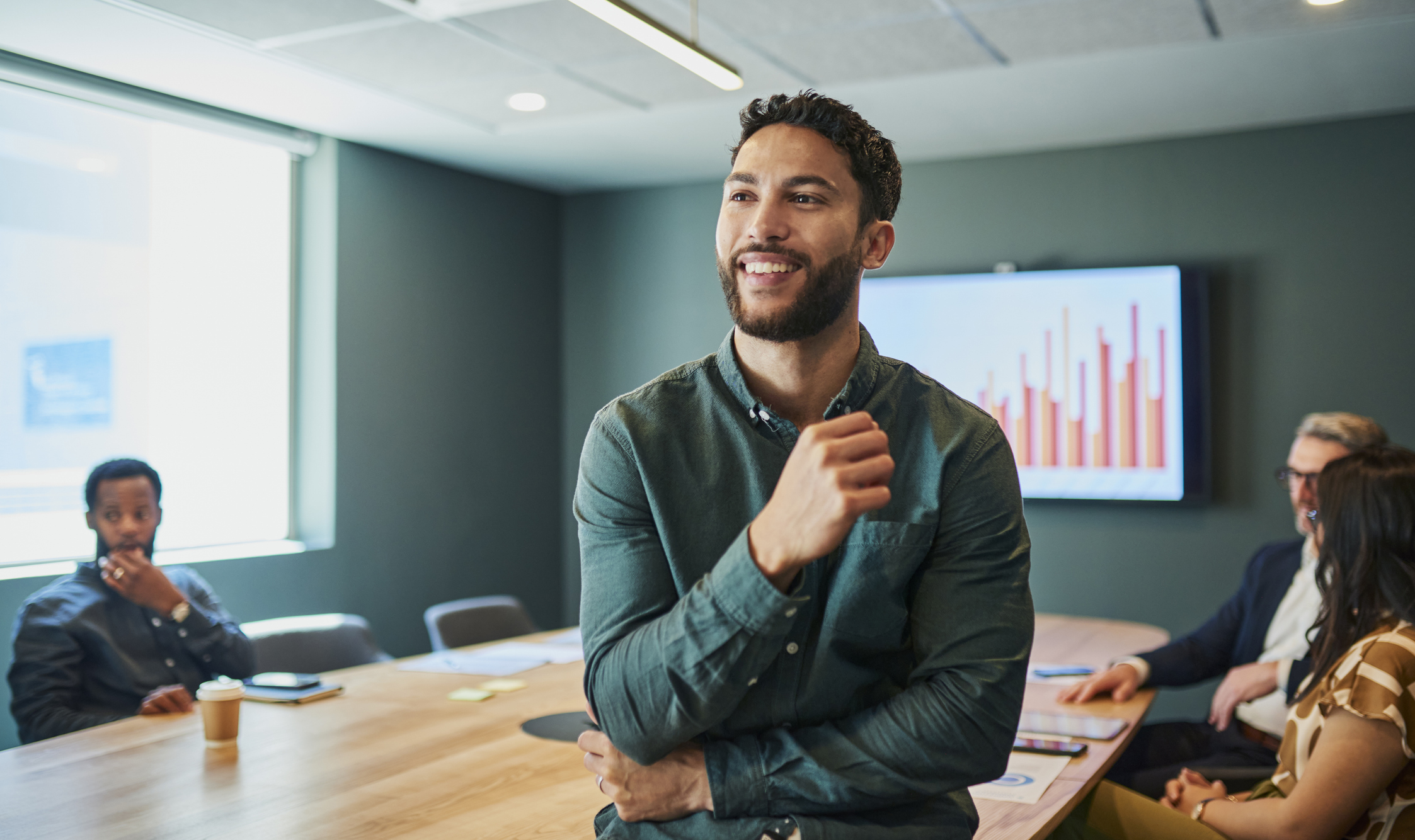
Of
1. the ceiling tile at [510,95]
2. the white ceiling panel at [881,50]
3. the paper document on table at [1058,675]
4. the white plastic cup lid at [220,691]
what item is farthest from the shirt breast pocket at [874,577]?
the ceiling tile at [510,95]

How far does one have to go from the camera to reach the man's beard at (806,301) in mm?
1250

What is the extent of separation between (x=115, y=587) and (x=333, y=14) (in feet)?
5.75

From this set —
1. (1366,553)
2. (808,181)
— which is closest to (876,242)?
(808,181)

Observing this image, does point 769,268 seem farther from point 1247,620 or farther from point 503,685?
point 1247,620

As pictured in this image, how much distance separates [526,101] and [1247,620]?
3125 millimetres

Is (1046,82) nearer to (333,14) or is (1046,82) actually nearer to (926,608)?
(333,14)

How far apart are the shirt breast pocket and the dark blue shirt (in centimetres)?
222

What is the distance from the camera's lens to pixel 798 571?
1093mm

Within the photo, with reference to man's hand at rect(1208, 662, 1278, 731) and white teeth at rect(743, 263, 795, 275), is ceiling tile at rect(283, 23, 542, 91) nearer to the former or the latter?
white teeth at rect(743, 263, 795, 275)

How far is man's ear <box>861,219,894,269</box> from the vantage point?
1324 millimetres

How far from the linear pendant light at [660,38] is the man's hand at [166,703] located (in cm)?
182

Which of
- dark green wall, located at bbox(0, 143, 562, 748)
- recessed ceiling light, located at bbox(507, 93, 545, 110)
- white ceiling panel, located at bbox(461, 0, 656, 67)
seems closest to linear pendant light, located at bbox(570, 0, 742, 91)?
white ceiling panel, located at bbox(461, 0, 656, 67)

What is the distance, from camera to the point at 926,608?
123 cm

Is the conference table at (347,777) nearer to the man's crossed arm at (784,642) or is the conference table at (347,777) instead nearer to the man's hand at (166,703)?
the man's hand at (166,703)
